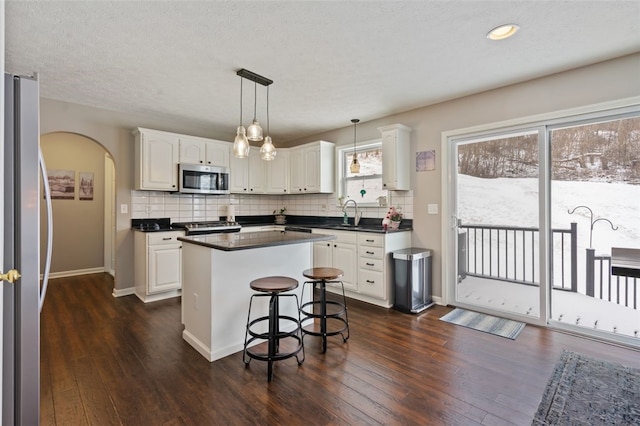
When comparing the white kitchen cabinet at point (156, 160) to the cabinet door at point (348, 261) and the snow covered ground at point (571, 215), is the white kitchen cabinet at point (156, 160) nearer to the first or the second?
the cabinet door at point (348, 261)

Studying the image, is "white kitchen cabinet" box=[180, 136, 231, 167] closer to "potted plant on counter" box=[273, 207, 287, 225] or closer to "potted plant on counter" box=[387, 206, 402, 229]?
"potted plant on counter" box=[273, 207, 287, 225]

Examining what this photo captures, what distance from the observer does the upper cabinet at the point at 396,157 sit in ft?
13.0

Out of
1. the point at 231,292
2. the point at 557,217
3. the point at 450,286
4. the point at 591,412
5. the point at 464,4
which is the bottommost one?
the point at 591,412

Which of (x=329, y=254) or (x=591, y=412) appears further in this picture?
(x=329, y=254)

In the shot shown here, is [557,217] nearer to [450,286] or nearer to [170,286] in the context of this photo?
[450,286]

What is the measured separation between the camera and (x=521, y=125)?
3.21 meters

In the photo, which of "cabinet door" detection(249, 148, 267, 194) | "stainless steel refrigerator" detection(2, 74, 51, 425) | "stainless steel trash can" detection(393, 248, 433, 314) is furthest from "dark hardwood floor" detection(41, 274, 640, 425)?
"cabinet door" detection(249, 148, 267, 194)

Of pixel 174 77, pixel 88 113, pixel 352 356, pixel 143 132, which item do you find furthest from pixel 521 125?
pixel 88 113

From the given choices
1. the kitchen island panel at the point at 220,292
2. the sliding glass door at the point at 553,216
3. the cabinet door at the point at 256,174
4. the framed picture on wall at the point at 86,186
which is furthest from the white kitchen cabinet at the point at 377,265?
the framed picture on wall at the point at 86,186

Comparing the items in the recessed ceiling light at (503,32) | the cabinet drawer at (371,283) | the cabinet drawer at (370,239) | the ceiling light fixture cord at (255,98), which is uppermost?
the ceiling light fixture cord at (255,98)

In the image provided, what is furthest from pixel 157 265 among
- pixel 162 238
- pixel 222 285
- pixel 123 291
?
pixel 222 285

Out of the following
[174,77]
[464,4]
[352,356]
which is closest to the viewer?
[464,4]

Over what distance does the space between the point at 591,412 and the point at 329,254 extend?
2972 millimetres

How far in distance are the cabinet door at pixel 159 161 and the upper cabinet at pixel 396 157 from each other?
2891 mm
